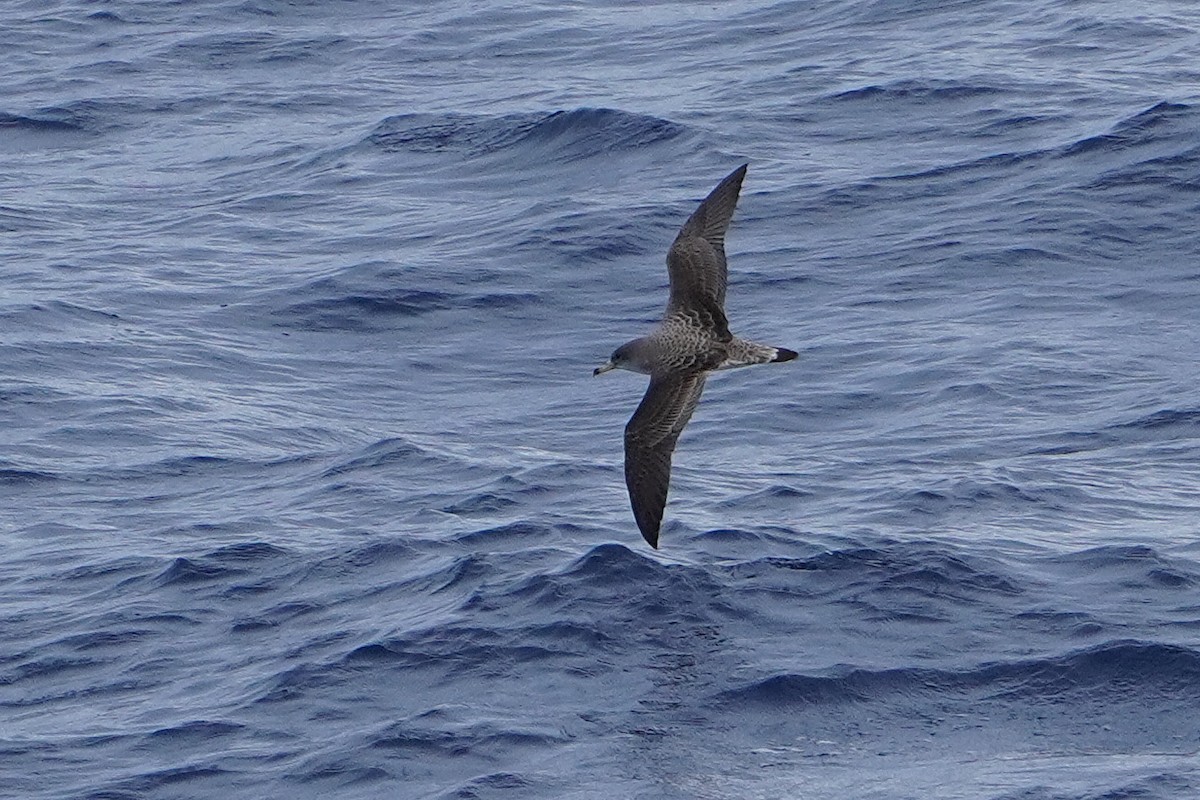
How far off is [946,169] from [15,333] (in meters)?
7.74

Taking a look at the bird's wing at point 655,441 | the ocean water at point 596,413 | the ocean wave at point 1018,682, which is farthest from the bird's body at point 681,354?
the ocean wave at point 1018,682

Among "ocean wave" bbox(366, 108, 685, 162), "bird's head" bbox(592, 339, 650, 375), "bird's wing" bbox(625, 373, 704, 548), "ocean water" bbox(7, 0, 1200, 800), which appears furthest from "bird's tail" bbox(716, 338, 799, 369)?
"ocean wave" bbox(366, 108, 685, 162)

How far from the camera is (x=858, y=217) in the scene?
58.7 feet

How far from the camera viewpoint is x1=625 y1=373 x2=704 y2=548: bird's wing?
39.0ft

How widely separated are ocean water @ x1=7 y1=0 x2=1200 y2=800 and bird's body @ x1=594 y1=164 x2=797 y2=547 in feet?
2.03

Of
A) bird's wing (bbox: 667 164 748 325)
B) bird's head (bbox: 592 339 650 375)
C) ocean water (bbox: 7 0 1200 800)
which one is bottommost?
ocean water (bbox: 7 0 1200 800)

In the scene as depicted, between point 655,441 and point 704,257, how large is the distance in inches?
48.2

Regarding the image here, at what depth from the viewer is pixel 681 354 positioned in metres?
12.3

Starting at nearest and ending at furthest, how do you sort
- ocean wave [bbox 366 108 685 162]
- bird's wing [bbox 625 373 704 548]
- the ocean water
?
the ocean water, bird's wing [bbox 625 373 704 548], ocean wave [bbox 366 108 685 162]

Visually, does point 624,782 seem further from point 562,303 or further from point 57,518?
point 562,303

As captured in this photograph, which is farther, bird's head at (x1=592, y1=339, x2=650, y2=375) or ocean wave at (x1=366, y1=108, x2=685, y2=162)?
ocean wave at (x1=366, y1=108, x2=685, y2=162)

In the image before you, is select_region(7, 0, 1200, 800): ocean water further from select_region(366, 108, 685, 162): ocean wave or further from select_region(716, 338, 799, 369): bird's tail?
select_region(716, 338, 799, 369): bird's tail

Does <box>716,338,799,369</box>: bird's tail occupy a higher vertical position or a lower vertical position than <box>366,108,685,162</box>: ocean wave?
higher

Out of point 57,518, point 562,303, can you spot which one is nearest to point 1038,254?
point 562,303
